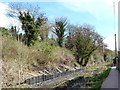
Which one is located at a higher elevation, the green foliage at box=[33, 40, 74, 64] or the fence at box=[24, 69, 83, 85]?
the green foliage at box=[33, 40, 74, 64]

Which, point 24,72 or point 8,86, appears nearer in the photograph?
point 8,86

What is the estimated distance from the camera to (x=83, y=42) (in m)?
8.02

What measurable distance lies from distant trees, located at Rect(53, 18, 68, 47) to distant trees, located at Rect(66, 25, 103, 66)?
0.78ft

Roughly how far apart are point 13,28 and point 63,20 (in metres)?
1.62

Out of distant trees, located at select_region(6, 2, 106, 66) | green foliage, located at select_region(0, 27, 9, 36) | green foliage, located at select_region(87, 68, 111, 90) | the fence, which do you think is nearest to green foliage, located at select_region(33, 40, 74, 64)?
distant trees, located at select_region(6, 2, 106, 66)

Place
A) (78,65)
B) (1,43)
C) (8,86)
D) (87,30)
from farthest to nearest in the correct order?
(78,65), (87,30), (1,43), (8,86)

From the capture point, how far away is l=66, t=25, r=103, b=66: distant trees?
7730mm

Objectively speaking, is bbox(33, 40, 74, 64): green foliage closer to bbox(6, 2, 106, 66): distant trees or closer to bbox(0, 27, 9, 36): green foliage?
bbox(6, 2, 106, 66): distant trees

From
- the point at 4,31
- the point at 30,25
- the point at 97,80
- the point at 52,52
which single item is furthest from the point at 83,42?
the point at 4,31

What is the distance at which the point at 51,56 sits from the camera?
7434 millimetres

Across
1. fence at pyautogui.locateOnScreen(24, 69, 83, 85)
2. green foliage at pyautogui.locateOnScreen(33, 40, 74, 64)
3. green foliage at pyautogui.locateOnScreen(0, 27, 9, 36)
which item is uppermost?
green foliage at pyautogui.locateOnScreen(0, 27, 9, 36)

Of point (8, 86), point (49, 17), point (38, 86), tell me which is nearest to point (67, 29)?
point (49, 17)

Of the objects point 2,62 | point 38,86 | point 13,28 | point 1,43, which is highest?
point 13,28

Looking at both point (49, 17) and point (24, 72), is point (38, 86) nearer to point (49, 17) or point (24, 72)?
point (24, 72)
